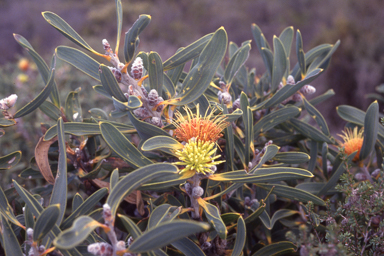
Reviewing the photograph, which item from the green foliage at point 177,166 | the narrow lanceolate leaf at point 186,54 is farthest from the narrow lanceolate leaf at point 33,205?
the narrow lanceolate leaf at point 186,54

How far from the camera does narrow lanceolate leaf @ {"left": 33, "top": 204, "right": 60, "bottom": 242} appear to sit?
55 centimetres

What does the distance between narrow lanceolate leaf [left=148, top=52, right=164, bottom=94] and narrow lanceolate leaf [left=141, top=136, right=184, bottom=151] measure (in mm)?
176

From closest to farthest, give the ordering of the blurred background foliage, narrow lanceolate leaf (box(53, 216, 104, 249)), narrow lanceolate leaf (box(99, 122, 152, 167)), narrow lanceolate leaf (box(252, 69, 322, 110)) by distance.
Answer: narrow lanceolate leaf (box(53, 216, 104, 249))
narrow lanceolate leaf (box(99, 122, 152, 167))
narrow lanceolate leaf (box(252, 69, 322, 110))
the blurred background foliage

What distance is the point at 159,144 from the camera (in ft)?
2.05

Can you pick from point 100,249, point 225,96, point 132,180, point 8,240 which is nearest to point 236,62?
point 225,96

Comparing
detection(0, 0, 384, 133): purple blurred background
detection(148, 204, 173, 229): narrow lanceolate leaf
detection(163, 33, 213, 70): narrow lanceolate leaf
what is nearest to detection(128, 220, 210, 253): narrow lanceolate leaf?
detection(148, 204, 173, 229): narrow lanceolate leaf

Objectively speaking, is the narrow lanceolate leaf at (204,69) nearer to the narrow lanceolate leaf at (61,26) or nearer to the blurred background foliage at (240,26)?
the narrow lanceolate leaf at (61,26)

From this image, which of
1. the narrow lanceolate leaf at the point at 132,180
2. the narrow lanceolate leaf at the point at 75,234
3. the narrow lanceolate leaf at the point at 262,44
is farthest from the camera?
the narrow lanceolate leaf at the point at 262,44

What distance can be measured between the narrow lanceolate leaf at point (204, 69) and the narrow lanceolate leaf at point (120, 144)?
6.4 inches

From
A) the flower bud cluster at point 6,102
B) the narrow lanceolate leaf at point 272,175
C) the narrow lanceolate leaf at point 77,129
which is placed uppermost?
the flower bud cluster at point 6,102

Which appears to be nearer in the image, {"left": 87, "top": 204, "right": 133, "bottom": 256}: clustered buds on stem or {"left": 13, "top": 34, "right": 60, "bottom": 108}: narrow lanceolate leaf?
{"left": 87, "top": 204, "right": 133, "bottom": 256}: clustered buds on stem

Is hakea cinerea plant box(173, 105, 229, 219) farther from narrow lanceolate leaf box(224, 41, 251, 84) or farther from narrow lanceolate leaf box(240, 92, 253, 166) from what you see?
narrow lanceolate leaf box(224, 41, 251, 84)

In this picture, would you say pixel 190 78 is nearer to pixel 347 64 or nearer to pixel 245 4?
pixel 347 64

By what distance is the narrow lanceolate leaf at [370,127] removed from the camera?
0.87 m
